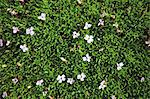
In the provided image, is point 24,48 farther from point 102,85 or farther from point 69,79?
point 102,85

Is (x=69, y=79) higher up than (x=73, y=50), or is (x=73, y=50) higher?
(x=73, y=50)

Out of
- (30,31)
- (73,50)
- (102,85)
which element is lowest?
(102,85)

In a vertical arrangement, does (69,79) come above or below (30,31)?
below

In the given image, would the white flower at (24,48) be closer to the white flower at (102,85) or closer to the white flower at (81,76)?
the white flower at (81,76)

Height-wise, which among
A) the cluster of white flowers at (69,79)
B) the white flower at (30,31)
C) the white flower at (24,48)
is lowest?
the cluster of white flowers at (69,79)

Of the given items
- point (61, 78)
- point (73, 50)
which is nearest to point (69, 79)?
point (61, 78)

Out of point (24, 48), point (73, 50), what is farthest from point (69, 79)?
point (24, 48)

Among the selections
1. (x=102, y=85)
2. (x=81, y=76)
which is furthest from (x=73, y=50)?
(x=102, y=85)

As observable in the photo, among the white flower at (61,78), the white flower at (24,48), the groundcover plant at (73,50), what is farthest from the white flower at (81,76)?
the white flower at (24,48)

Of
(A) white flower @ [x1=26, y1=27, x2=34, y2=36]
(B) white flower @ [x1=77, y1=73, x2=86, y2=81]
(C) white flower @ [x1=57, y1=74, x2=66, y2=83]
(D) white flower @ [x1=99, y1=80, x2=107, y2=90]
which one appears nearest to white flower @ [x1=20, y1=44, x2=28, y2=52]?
(A) white flower @ [x1=26, y1=27, x2=34, y2=36]

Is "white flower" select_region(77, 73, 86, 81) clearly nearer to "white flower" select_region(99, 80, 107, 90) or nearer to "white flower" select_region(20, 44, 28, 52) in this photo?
"white flower" select_region(99, 80, 107, 90)
